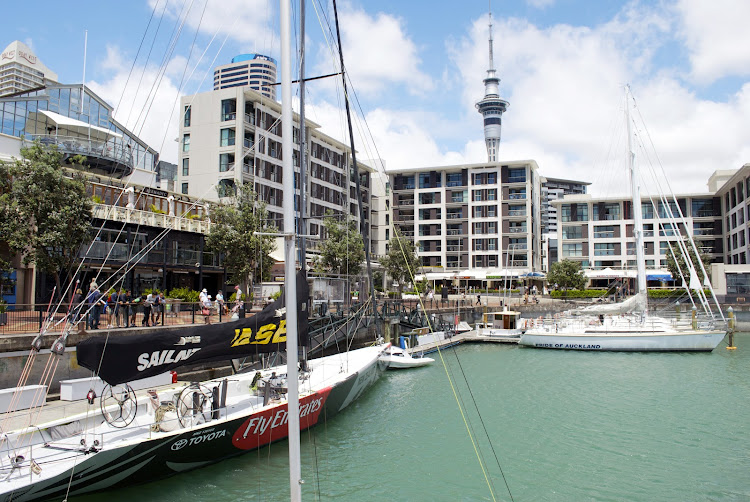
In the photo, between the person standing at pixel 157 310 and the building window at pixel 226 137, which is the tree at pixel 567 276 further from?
the person standing at pixel 157 310

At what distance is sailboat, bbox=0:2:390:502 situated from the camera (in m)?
10.8

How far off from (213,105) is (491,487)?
50702mm

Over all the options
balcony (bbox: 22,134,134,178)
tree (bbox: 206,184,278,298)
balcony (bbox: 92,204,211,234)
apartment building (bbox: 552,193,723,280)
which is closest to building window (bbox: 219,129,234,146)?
balcony (bbox: 22,134,134,178)

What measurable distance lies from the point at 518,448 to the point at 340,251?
96.8 feet

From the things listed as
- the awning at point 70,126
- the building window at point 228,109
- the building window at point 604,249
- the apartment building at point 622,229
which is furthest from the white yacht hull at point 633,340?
the building window at point 604,249

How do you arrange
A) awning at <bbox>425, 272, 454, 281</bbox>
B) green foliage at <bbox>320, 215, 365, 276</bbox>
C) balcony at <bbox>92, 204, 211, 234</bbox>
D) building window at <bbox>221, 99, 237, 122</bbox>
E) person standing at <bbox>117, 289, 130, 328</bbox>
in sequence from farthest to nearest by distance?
1. awning at <bbox>425, 272, 454, 281</bbox>
2. building window at <bbox>221, 99, 237, 122</bbox>
3. green foliage at <bbox>320, 215, 365, 276</bbox>
4. balcony at <bbox>92, 204, 211, 234</bbox>
5. person standing at <bbox>117, 289, 130, 328</bbox>

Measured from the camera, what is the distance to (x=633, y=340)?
118ft

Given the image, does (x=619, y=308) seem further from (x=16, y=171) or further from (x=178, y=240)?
(x=16, y=171)

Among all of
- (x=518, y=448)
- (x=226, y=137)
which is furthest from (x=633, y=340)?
(x=226, y=137)

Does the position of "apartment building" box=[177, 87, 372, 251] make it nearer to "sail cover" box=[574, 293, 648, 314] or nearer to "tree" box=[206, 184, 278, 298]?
"tree" box=[206, 184, 278, 298]

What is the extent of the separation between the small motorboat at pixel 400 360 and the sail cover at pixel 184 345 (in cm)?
1507

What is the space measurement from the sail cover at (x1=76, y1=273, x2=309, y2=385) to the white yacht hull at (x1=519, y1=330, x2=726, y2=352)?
1131 inches

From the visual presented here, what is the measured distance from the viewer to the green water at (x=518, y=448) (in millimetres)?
12477

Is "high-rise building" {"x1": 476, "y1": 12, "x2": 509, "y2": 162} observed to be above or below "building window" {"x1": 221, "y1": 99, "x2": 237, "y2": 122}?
above
